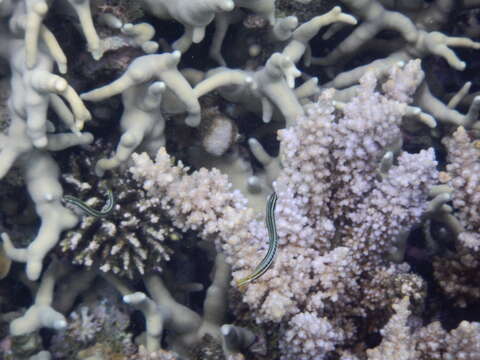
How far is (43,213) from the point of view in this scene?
2908mm

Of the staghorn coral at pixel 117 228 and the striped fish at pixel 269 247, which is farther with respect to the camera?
the staghorn coral at pixel 117 228

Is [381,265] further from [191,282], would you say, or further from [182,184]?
[191,282]

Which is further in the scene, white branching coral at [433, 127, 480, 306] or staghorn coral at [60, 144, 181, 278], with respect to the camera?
staghorn coral at [60, 144, 181, 278]

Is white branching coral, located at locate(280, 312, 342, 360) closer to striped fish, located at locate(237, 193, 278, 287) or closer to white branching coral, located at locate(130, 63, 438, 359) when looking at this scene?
white branching coral, located at locate(130, 63, 438, 359)

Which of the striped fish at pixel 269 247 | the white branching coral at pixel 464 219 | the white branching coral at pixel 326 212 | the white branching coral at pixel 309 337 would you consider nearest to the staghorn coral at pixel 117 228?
the white branching coral at pixel 326 212

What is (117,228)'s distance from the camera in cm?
304

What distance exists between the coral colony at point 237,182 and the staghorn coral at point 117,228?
2 centimetres

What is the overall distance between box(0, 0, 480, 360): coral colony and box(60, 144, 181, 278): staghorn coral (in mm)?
16

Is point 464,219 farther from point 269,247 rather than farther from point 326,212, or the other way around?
point 269,247

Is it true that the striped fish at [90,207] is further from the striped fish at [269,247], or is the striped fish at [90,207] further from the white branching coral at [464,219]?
the white branching coral at [464,219]

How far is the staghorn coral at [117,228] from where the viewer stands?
298cm

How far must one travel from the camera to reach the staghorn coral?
2977 millimetres

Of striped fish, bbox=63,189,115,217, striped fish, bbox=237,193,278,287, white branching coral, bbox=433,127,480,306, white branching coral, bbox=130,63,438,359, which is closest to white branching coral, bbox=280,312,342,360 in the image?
white branching coral, bbox=130,63,438,359

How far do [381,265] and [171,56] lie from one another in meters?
1.87
